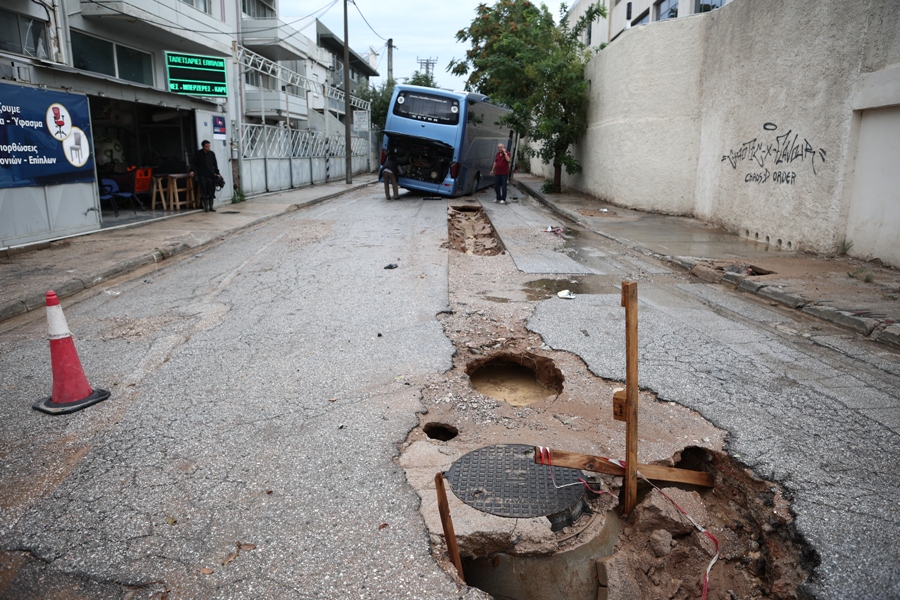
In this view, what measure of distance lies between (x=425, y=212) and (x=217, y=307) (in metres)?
9.78

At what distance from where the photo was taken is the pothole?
38.4ft

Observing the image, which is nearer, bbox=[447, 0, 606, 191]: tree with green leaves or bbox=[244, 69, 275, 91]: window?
bbox=[447, 0, 606, 191]: tree with green leaves

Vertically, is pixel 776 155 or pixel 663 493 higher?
pixel 776 155

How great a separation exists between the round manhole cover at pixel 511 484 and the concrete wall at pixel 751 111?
25.3ft

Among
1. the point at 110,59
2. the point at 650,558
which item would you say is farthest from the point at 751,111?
the point at 110,59

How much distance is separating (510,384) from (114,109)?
17.7m

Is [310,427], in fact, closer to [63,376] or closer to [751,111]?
[63,376]

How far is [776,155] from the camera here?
34.7ft

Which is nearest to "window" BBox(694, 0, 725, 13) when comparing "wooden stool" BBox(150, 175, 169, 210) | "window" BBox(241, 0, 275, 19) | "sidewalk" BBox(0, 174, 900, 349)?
"sidewalk" BBox(0, 174, 900, 349)

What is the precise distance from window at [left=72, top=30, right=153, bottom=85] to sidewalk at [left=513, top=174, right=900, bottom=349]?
1352 cm

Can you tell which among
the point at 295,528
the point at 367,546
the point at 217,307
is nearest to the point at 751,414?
the point at 367,546

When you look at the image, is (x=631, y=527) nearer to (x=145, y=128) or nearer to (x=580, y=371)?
(x=580, y=371)

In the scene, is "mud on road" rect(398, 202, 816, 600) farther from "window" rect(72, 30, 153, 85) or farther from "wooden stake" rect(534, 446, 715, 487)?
"window" rect(72, 30, 153, 85)

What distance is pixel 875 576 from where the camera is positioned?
8.43 ft
